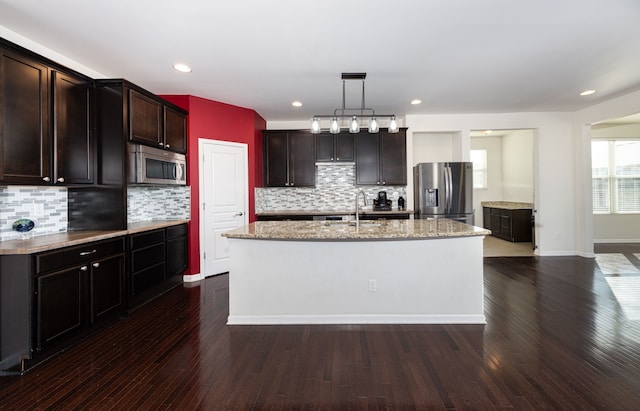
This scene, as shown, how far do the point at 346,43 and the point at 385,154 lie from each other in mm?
2874

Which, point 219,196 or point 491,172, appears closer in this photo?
point 219,196

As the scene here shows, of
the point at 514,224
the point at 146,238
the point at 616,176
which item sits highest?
the point at 616,176

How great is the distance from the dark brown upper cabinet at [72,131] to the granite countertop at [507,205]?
816 cm

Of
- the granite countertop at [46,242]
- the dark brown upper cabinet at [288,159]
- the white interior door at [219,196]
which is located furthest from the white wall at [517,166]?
the granite countertop at [46,242]

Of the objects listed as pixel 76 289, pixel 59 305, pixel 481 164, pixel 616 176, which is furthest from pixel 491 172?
pixel 59 305

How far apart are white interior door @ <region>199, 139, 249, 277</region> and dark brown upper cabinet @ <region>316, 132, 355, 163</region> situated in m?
1.38

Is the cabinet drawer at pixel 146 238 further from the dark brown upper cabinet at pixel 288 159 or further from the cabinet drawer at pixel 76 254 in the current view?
the dark brown upper cabinet at pixel 288 159

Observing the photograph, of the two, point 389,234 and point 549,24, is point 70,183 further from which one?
point 549,24

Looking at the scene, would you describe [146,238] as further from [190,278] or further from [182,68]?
[182,68]

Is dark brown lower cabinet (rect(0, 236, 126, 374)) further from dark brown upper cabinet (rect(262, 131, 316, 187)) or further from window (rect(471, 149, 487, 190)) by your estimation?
window (rect(471, 149, 487, 190))

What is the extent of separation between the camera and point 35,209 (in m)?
2.79

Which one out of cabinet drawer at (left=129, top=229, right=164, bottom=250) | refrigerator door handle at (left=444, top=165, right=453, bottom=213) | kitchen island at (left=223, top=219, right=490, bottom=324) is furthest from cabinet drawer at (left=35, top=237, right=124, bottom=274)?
refrigerator door handle at (left=444, top=165, right=453, bottom=213)

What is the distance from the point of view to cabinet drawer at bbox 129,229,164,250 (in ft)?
10.4

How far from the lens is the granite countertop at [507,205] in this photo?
7.16m
